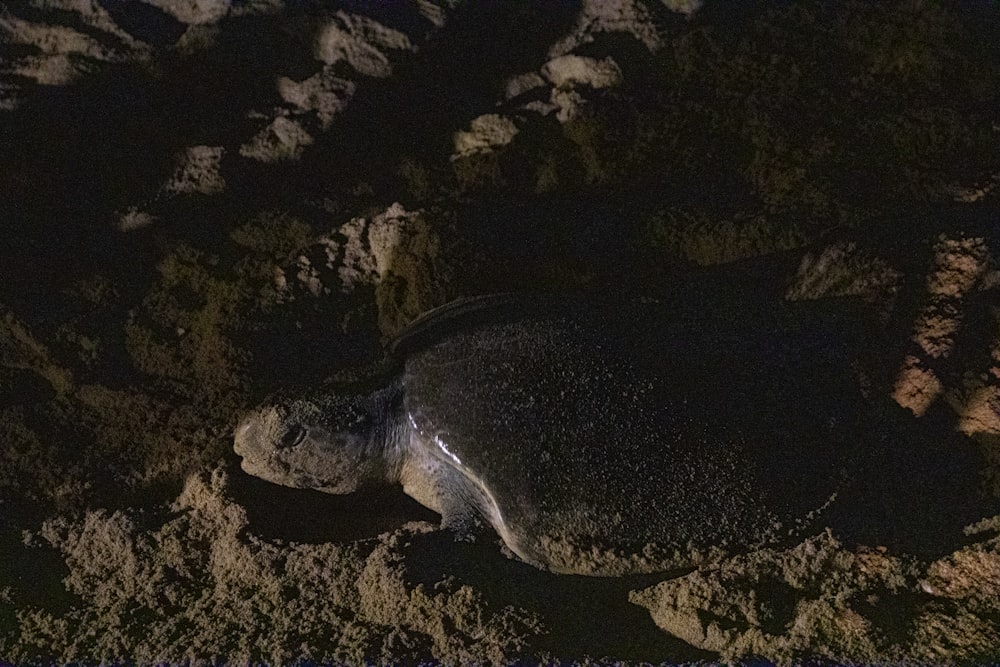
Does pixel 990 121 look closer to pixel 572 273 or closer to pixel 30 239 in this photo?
pixel 572 273

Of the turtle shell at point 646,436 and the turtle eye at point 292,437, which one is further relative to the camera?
the turtle eye at point 292,437

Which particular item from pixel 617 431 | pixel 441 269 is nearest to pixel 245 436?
pixel 441 269

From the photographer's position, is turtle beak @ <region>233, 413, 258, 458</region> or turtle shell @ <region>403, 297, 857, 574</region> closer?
turtle shell @ <region>403, 297, 857, 574</region>

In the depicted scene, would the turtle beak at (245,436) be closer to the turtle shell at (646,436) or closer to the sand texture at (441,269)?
the sand texture at (441,269)

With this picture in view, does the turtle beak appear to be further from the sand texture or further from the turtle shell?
the turtle shell

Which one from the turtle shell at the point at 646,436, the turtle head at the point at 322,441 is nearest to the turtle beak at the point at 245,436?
the turtle head at the point at 322,441

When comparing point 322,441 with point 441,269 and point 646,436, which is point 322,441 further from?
point 646,436

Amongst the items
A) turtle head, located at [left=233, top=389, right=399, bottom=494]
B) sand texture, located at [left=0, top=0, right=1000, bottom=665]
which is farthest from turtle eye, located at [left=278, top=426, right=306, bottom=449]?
sand texture, located at [left=0, top=0, right=1000, bottom=665]

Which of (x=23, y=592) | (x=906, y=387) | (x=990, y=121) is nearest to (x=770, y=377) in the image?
(x=906, y=387)
